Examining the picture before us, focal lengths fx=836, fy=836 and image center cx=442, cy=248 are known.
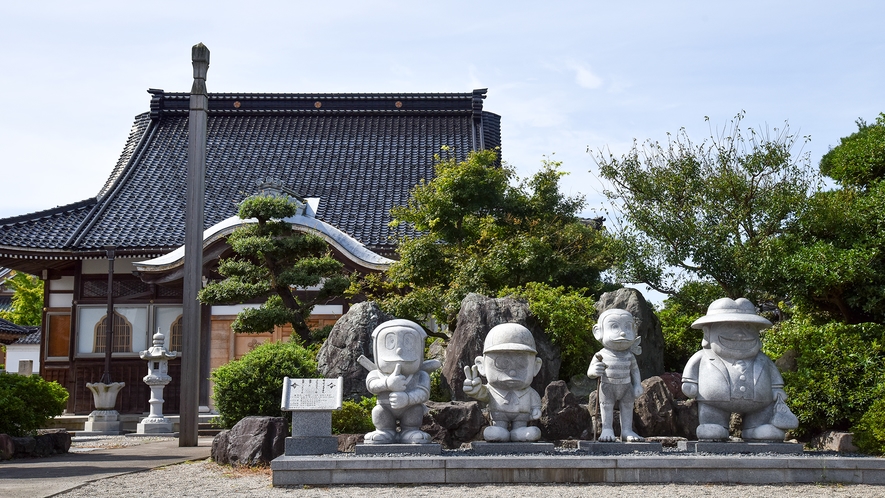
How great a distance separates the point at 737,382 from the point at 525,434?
2.23 m

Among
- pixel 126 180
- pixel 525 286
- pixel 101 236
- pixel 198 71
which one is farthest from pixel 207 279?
pixel 525 286

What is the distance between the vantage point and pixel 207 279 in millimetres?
18797

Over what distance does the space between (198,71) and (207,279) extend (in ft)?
23.1

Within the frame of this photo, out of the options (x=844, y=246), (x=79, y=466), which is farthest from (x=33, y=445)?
(x=844, y=246)

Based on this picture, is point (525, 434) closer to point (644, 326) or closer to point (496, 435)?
point (496, 435)

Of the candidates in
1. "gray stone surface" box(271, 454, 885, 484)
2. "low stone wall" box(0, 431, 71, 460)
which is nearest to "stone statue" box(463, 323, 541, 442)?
"gray stone surface" box(271, 454, 885, 484)

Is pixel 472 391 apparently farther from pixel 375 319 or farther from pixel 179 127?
pixel 179 127

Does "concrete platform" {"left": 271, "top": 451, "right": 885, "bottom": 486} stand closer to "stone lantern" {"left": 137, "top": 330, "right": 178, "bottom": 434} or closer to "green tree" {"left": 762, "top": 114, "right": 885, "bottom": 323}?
"green tree" {"left": 762, "top": 114, "right": 885, "bottom": 323}

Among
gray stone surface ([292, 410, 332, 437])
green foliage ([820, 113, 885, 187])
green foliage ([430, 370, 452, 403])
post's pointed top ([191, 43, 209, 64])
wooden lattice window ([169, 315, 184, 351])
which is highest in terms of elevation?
post's pointed top ([191, 43, 209, 64])

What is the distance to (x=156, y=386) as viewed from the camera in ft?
54.1

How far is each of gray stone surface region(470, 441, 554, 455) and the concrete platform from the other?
0.61 metres

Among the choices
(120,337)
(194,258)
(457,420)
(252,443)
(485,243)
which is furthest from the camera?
(120,337)

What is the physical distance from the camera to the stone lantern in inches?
632

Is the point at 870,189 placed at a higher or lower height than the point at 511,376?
higher
